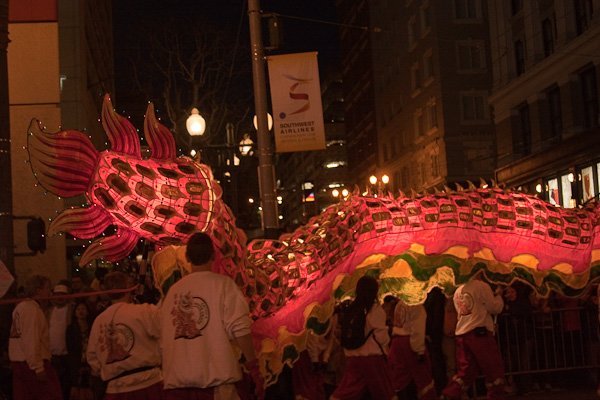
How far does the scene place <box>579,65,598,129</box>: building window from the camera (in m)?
32.8

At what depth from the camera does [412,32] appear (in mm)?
52906

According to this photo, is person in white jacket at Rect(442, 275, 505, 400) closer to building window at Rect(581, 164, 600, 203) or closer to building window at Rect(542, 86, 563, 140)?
building window at Rect(581, 164, 600, 203)

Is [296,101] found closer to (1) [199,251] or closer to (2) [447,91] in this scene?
(1) [199,251]

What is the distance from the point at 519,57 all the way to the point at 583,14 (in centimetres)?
671

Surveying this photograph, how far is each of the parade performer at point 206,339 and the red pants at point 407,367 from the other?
545 cm

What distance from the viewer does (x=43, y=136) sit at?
7.63 meters

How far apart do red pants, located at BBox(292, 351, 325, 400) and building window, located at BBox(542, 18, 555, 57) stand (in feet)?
90.0

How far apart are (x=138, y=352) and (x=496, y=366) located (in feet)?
15.8

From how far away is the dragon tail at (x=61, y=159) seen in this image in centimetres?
764

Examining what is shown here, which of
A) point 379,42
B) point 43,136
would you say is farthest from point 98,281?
point 379,42

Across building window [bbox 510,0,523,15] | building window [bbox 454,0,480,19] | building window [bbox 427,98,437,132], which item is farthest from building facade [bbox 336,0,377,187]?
building window [bbox 510,0,523,15]

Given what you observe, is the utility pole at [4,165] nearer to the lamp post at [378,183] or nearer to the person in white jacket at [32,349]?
the person in white jacket at [32,349]

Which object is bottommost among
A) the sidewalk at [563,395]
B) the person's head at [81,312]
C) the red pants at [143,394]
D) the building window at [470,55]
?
the sidewalk at [563,395]

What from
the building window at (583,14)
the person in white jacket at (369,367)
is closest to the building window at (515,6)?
the building window at (583,14)
